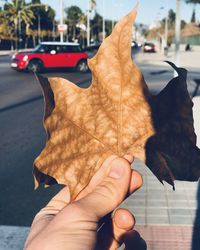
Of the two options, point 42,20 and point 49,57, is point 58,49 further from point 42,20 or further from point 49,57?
point 42,20

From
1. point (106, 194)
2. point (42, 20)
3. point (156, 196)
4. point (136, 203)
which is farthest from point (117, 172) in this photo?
point (42, 20)

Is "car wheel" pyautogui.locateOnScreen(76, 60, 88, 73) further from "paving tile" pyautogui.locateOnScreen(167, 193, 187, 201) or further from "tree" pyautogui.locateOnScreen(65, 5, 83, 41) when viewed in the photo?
"tree" pyautogui.locateOnScreen(65, 5, 83, 41)

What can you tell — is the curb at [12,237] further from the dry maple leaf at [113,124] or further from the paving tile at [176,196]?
the dry maple leaf at [113,124]

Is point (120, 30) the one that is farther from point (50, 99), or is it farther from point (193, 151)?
point (193, 151)

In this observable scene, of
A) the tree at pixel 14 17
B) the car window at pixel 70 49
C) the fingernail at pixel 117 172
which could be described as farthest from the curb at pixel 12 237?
the tree at pixel 14 17

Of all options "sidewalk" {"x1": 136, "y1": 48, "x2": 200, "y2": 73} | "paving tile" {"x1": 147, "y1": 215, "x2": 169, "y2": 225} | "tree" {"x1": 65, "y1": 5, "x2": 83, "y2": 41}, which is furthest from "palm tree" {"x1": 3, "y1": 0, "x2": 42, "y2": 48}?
"paving tile" {"x1": 147, "y1": 215, "x2": 169, "y2": 225}

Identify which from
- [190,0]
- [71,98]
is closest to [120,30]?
[71,98]
